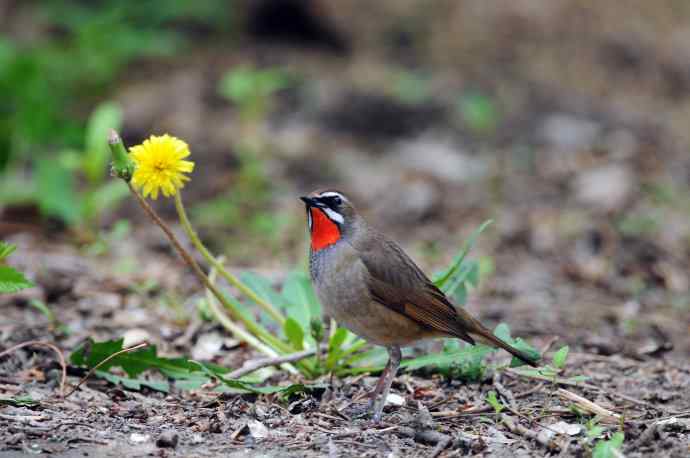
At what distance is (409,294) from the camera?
4.66 meters

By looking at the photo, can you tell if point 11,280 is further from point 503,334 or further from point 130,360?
point 503,334

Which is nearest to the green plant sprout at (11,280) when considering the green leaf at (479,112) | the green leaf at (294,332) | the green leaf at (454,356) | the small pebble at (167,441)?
the small pebble at (167,441)

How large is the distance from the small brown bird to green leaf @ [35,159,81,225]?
11.6 ft

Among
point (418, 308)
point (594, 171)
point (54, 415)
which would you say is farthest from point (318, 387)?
point (594, 171)

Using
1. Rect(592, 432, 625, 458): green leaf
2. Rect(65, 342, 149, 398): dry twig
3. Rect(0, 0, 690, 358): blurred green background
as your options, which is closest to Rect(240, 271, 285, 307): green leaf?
Rect(65, 342, 149, 398): dry twig

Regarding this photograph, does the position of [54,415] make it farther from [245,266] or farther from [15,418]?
[245,266]

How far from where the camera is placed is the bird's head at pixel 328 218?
4773 millimetres

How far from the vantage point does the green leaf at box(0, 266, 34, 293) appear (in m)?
4.22

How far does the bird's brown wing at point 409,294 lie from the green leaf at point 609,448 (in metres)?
0.90

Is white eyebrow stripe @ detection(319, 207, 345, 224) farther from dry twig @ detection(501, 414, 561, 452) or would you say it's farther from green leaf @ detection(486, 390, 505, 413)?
dry twig @ detection(501, 414, 561, 452)

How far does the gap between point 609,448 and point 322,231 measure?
1.79 metres

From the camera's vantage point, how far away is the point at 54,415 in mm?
4227

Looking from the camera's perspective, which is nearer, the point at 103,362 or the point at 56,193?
the point at 103,362

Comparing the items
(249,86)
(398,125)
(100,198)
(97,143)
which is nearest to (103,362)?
(100,198)
